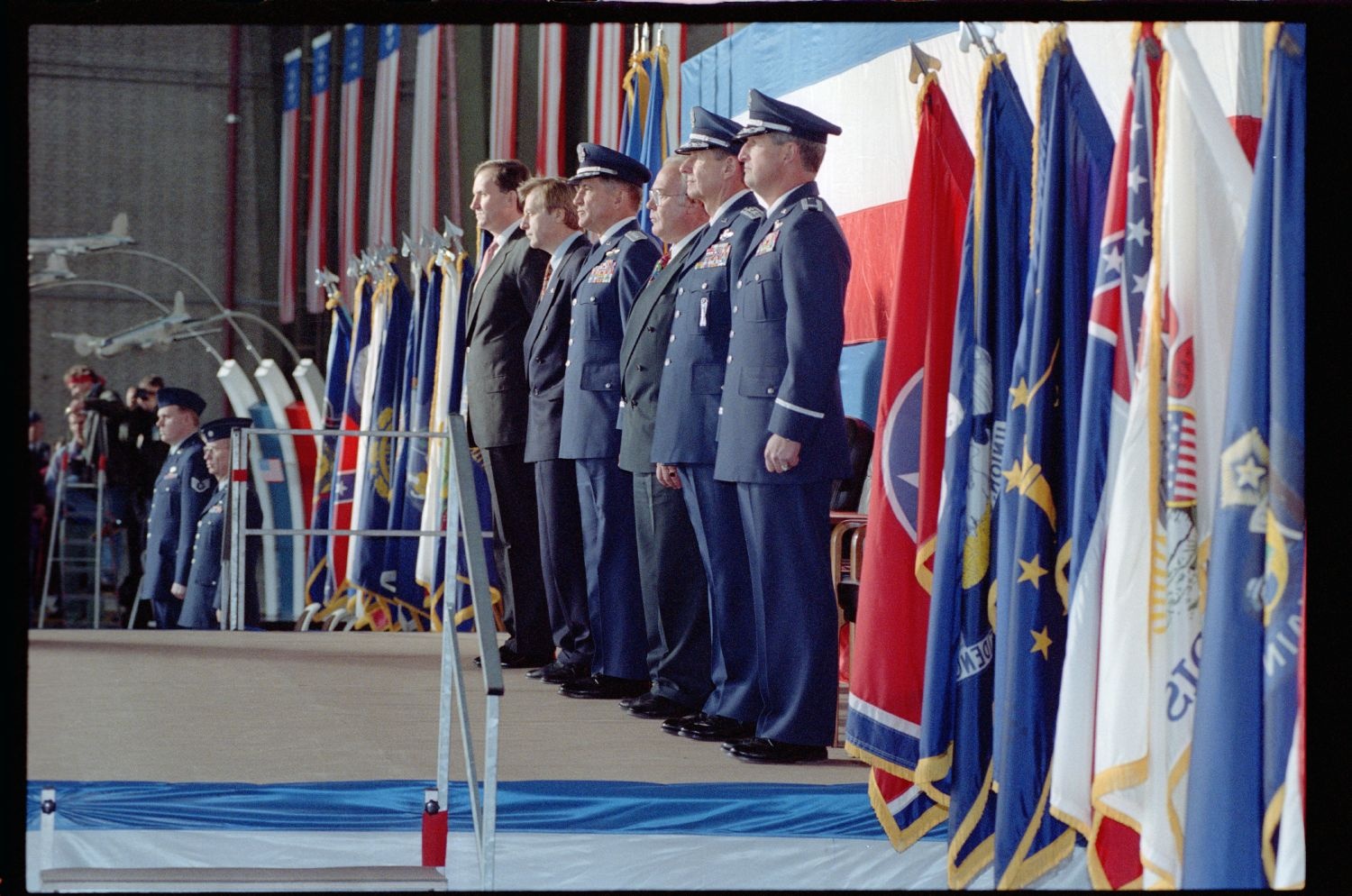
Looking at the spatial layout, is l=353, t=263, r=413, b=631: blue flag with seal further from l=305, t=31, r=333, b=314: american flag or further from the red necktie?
l=305, t=31, r=333, b=314: american flag

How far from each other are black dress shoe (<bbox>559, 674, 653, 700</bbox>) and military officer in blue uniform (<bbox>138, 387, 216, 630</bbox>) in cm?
258

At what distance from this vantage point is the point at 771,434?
11.2ft

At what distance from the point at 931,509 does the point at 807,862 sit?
72cm

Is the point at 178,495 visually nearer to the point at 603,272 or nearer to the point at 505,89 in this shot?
the point at 603,272

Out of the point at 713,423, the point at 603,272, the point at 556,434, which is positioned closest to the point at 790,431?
the point at 713,423

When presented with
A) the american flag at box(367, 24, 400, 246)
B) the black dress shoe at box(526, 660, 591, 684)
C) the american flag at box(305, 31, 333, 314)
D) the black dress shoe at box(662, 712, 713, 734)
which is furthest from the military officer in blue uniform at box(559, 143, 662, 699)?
the american flag at box(305, 31, 333, 314)

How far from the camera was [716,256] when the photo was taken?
12.4 ft

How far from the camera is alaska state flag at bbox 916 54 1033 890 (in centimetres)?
284

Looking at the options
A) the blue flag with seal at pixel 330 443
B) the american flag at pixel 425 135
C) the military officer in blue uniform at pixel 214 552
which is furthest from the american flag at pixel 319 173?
the military officer in blue uniform at pixel 214 552

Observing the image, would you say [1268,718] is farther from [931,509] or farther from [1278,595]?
[931,509]

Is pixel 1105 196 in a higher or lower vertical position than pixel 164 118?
lower

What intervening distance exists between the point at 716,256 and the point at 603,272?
0.64 metres

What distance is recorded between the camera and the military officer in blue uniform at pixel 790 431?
11.2ft

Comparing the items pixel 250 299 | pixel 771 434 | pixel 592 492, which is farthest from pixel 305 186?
pixel 771 434
